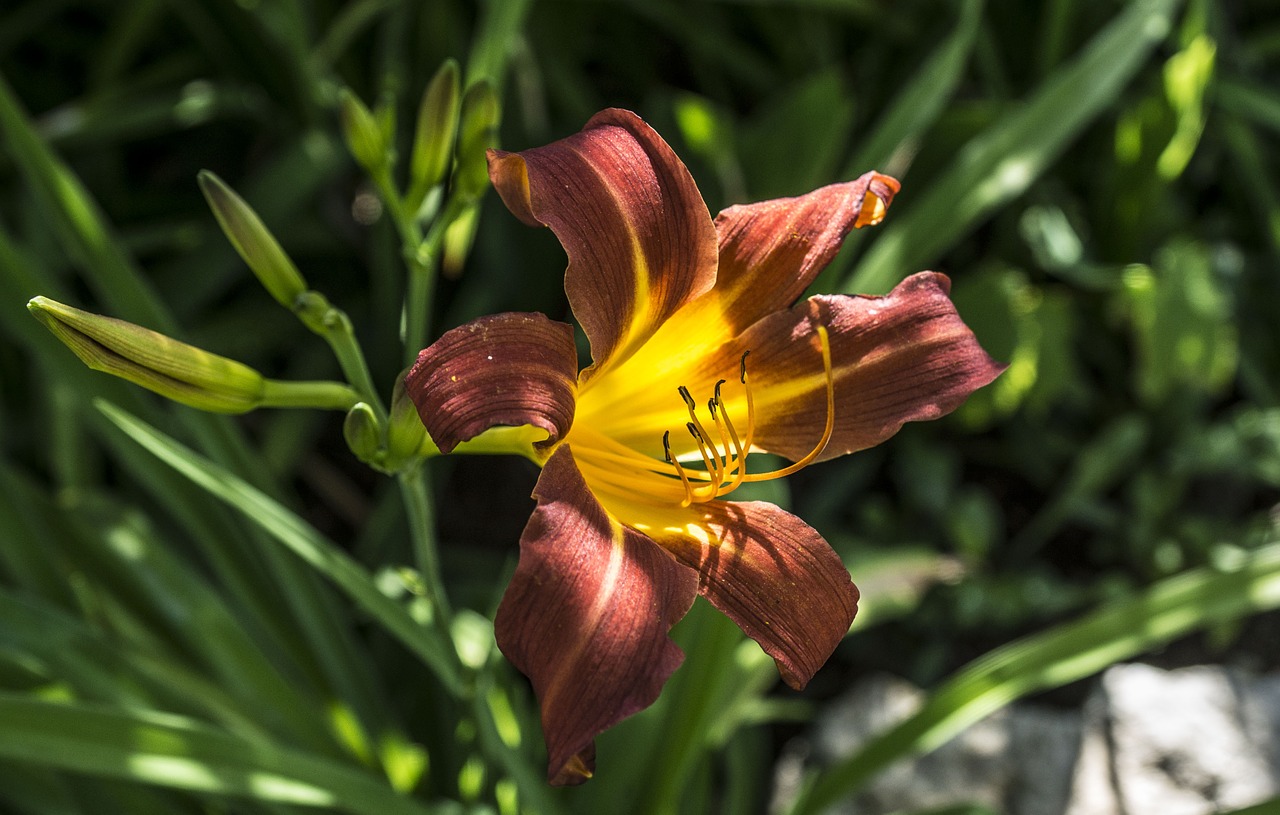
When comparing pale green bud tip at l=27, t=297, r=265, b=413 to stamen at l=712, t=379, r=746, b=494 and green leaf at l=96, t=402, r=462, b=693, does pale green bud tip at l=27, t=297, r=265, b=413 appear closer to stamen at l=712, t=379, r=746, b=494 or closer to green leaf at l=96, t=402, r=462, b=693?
green leaf at l=96, t=402, r=462, b=693

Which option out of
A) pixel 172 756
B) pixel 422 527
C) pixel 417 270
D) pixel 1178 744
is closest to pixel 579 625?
pixel 422 527

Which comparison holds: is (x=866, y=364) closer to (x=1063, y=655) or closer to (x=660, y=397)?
(x=660, y=397)

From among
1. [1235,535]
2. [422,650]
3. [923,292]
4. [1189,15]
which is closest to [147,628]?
[422,650]

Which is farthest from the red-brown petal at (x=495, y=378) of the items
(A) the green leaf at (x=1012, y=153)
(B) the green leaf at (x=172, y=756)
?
(A) the green leaf at (x=1012, y=153)

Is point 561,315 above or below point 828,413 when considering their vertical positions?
below

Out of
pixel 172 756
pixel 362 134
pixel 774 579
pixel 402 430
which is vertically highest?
pixel 362 134

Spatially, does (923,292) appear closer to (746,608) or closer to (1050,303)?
(746,608)
